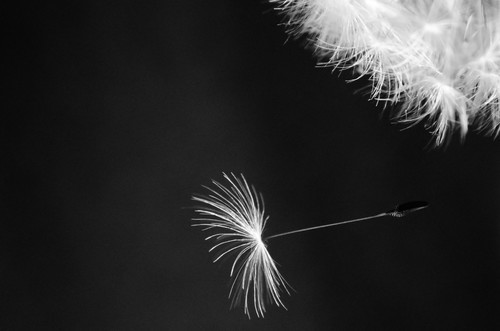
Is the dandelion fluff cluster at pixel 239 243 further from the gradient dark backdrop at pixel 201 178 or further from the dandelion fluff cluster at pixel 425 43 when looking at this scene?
the dandelion fluff cluster at pixel 425 43

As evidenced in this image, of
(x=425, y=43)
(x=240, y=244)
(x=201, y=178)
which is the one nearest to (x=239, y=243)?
(x=240, y=244)

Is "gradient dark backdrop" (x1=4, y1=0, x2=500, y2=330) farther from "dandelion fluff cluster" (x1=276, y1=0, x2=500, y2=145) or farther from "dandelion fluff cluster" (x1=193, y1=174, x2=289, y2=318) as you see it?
"dandelion fluff cluster" (x1=276, y1=0, x2=500, y2=145)

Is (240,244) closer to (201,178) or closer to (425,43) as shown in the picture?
(201,178)

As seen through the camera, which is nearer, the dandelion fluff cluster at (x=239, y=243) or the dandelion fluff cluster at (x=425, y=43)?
the dandelion fluff cluster at (x=425, y=43)

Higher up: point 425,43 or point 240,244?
point 425,43

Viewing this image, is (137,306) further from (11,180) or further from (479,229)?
(479,229)

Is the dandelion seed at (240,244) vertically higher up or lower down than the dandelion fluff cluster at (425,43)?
lower down

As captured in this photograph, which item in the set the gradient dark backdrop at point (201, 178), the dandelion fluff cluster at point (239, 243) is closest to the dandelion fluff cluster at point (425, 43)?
the gradient dark backdrop at point (201, 178)
